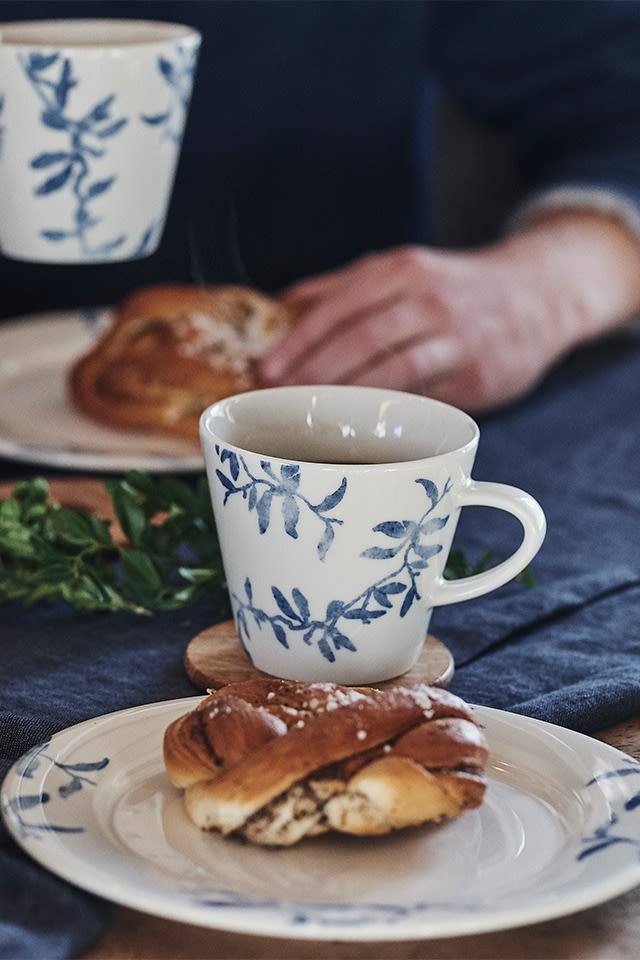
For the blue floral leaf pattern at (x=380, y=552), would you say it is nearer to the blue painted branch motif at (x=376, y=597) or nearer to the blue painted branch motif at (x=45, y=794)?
the blue painted branch motif at (x=376, y=597)

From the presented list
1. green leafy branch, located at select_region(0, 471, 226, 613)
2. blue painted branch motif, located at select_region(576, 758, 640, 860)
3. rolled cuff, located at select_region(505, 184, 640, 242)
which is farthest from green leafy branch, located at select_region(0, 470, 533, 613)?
rolled cuff, located at select_region(505, 184, 640, 242)

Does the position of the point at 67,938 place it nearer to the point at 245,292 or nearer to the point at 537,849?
the point at 537,849

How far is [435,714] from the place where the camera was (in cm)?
44

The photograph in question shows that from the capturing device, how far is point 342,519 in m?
0.50

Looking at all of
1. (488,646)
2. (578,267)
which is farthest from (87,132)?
(578,267)

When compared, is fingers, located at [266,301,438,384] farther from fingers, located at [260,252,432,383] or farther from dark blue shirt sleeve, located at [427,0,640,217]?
dark blue shirt sleeve, located at [427,0,640,217]

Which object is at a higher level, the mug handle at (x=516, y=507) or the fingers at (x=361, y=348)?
the mug handle at (x=516, y=507)

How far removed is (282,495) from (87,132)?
0.23 m

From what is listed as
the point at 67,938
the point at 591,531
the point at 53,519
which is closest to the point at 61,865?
the point at 67,938

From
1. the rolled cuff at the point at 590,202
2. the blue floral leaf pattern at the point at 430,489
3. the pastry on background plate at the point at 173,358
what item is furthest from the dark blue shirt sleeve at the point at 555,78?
the blue floral leaf pattern at the point at 430,489

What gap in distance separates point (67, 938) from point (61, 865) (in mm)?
23

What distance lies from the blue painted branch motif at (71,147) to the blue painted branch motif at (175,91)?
2 centimetres

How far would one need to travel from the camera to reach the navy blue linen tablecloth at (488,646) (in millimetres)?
402

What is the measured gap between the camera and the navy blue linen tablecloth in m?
0.40
